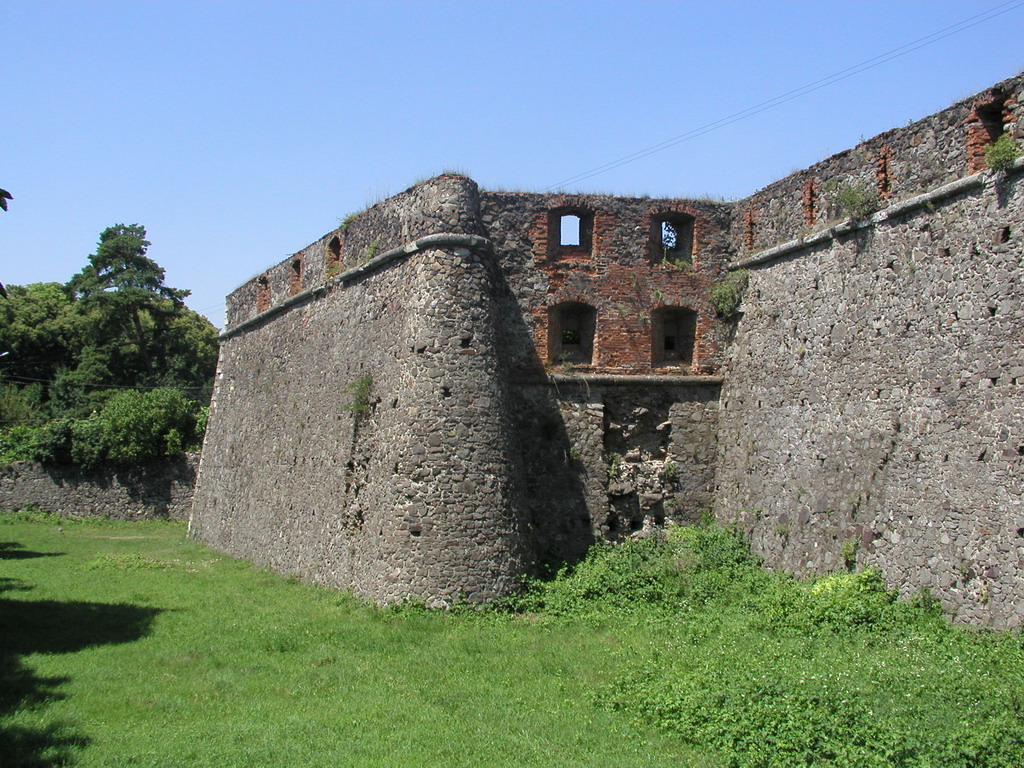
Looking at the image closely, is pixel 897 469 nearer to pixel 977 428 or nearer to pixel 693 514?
pixel 977 428

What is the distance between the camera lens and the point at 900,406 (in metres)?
11.9

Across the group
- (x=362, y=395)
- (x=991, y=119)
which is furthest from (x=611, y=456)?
(x=991, y=119)

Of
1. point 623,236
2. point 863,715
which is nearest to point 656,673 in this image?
point 863,715

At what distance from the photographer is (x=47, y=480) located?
30.6m

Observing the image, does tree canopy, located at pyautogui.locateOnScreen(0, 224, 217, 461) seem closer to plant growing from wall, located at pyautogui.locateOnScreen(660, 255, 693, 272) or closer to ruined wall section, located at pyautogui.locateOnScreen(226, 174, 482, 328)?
ruined wall section, located at pyautogui.locateOnScreen(226, 174, 482, 328)

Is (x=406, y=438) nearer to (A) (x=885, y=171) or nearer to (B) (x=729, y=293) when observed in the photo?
(B) (x=729, y=293)

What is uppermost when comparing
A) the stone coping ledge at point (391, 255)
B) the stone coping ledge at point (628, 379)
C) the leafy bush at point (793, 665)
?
the stone coping ledge at point (391, 255)

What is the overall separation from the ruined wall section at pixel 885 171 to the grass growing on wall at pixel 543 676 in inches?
191

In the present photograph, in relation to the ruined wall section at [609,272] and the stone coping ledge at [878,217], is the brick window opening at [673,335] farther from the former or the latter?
the stone coping ledge at [878,217]

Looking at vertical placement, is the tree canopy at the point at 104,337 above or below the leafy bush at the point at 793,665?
above

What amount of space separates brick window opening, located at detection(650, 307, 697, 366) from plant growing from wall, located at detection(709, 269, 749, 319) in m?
0.45

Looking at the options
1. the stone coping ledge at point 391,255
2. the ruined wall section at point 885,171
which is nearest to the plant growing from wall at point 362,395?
the stone coping ledge at point 391,255

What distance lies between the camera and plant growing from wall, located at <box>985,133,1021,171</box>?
10.6 metres

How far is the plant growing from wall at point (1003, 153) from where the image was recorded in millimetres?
10648
